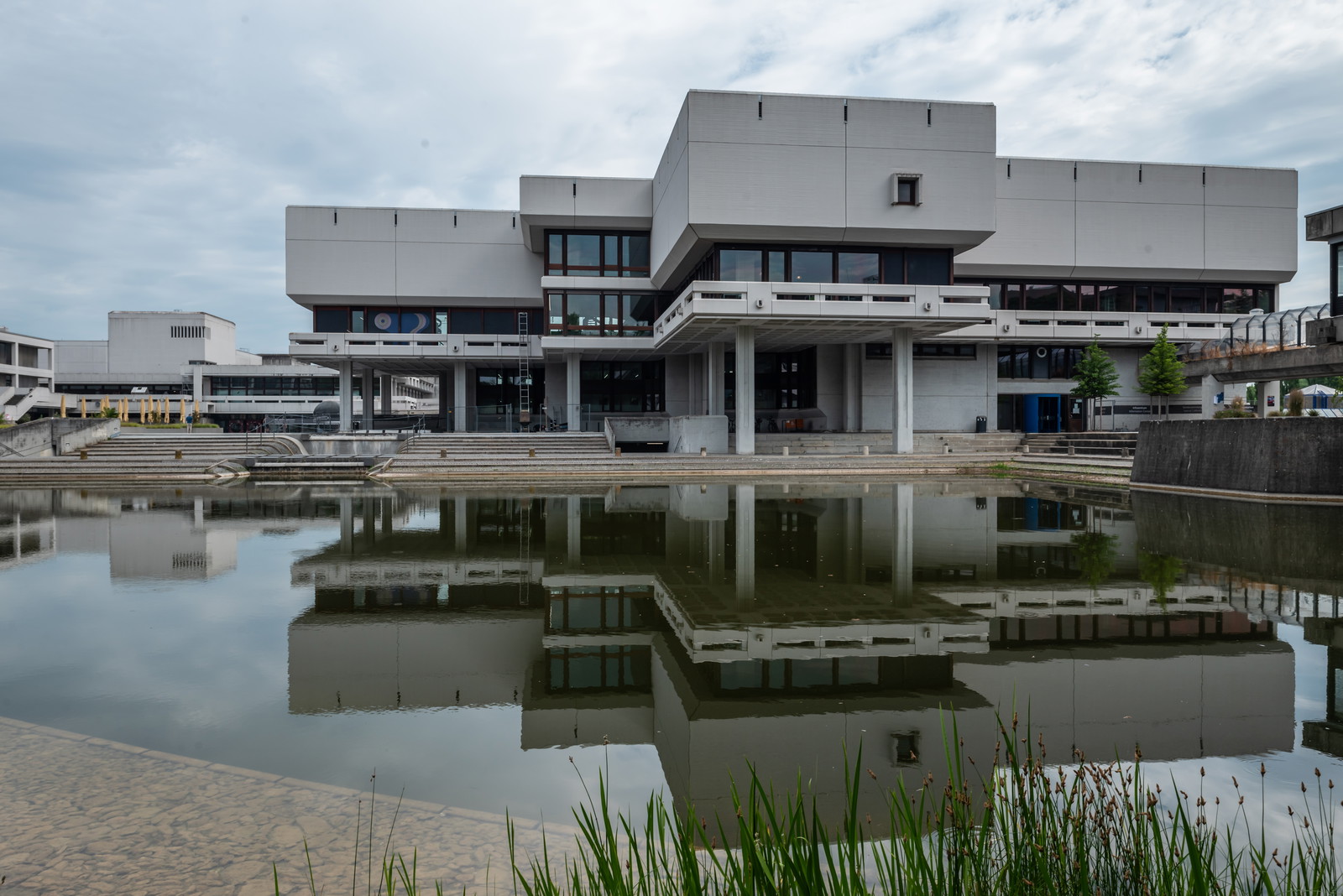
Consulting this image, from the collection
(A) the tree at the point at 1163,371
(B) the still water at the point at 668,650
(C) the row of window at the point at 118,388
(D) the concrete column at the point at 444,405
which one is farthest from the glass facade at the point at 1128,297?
(C) the row of window at the point at 118,388

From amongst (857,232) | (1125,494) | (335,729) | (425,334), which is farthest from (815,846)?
(425,334)

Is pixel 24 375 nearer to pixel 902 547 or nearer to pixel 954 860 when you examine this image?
pixel 902 547

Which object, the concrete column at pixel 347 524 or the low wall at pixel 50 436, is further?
the low wall at pixel 50 436

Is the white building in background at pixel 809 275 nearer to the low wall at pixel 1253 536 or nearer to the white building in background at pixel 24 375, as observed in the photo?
the low wall at pixel 1253 536

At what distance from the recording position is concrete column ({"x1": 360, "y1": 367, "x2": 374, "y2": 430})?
45.6 meters

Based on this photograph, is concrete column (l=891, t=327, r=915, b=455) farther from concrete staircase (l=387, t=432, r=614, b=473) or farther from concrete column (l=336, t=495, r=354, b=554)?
concrete column (l=336, t=495, r=354, b=554)

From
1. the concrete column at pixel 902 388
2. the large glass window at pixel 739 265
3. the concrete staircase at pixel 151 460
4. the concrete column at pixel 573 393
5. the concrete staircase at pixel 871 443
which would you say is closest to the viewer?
the concrete staircase at pixel 151 460

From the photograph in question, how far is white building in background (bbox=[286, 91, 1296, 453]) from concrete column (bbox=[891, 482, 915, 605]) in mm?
12774

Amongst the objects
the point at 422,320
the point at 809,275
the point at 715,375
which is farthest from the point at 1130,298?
the point at 422,320

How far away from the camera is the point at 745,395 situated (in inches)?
1328

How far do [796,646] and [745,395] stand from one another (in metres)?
26.4

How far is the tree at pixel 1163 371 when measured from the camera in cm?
3862

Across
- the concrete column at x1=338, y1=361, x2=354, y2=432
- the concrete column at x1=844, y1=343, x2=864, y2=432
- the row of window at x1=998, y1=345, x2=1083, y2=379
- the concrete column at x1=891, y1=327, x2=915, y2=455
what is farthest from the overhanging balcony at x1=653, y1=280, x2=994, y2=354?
the concrete column at x1=338, y1=361, x2=354, y2=432

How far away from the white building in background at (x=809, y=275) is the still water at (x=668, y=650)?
18.9 m
